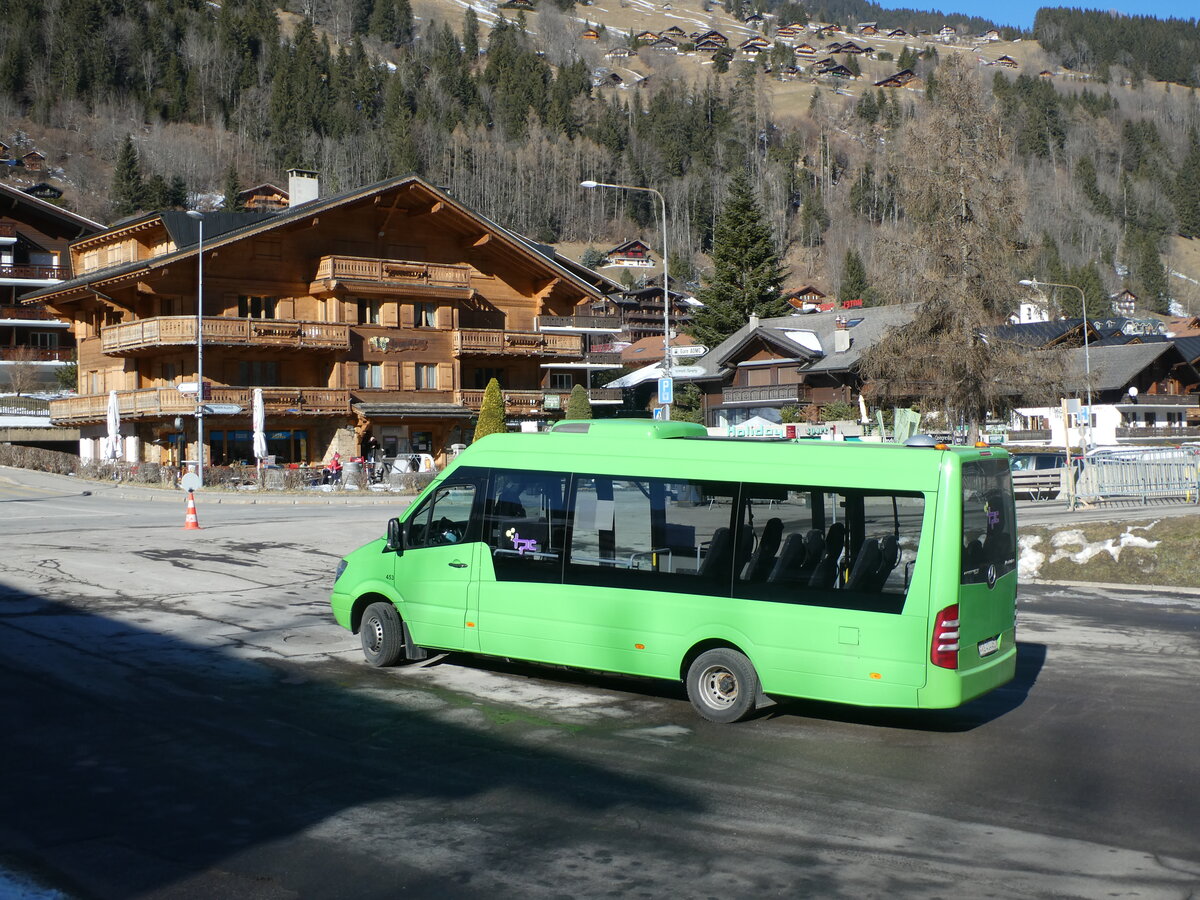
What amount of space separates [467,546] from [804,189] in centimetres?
16097

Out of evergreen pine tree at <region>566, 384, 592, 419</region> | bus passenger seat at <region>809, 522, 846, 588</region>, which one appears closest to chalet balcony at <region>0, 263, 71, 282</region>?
evergreen pine tree at <region>566, 384, 592, 419</region>

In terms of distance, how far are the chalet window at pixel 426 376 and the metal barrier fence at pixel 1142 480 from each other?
3144 centimetres

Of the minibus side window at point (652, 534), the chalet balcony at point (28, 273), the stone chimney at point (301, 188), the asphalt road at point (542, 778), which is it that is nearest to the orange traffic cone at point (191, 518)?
the asphalt road at point (542, 778)

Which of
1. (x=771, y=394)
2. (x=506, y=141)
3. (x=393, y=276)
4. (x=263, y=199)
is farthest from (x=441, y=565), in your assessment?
(x=506, y=141)

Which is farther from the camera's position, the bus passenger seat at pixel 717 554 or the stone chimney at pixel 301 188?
the stone chimney at pixel 301 188

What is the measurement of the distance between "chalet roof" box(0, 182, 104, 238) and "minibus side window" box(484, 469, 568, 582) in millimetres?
70814

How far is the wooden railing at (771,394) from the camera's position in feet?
225

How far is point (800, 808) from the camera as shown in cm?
716

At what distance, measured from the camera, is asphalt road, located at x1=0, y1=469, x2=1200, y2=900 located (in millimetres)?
6066

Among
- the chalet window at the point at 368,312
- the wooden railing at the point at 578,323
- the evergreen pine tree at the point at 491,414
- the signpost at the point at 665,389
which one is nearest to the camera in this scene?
the signpost at the point at 665,389

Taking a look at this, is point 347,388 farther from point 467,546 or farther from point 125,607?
point 467,546

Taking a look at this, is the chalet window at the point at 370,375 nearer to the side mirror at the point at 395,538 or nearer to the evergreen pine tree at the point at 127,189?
the side mirror at the point at 395,538

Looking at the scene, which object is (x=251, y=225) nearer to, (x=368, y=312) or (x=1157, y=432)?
(x=368, y=312)

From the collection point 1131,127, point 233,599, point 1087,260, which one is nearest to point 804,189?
point 1087,260
